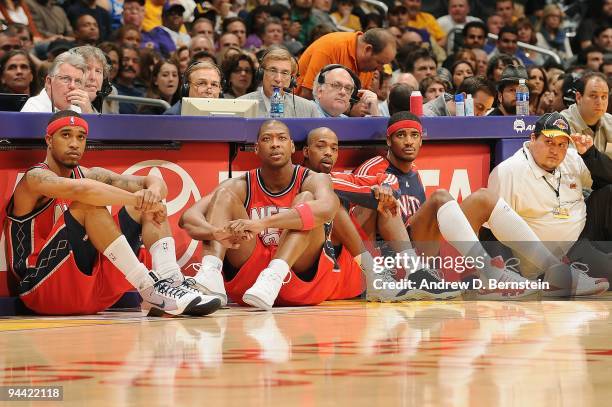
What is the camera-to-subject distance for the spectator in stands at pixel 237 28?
1433 cm

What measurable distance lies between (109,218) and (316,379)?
10.5 feet

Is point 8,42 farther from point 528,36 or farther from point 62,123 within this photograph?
point 528,36

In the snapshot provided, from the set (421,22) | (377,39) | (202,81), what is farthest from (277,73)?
(421,22)

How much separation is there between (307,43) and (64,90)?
7119mm

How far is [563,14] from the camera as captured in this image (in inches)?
747

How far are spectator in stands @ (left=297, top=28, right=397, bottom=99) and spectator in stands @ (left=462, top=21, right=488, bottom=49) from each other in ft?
17.4

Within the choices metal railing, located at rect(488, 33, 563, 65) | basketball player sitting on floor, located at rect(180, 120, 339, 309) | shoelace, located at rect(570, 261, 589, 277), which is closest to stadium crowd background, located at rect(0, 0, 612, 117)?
metal railing, located at rect(488, 33, 563, 65)

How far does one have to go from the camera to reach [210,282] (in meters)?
7.87

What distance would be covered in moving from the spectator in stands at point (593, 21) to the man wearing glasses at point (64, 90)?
426 inches

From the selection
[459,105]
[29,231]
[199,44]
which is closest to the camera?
[29,231]

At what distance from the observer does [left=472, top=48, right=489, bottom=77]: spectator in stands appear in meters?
15.1

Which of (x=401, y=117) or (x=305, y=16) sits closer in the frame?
(x=401, y=117)

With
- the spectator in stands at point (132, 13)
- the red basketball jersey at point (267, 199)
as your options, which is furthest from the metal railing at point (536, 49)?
the red basketball jersey at point (267, 199)

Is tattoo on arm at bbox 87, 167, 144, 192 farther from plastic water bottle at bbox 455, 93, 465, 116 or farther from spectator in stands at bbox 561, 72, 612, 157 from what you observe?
spectator in stands at bbox 561, 72, 612, 157
